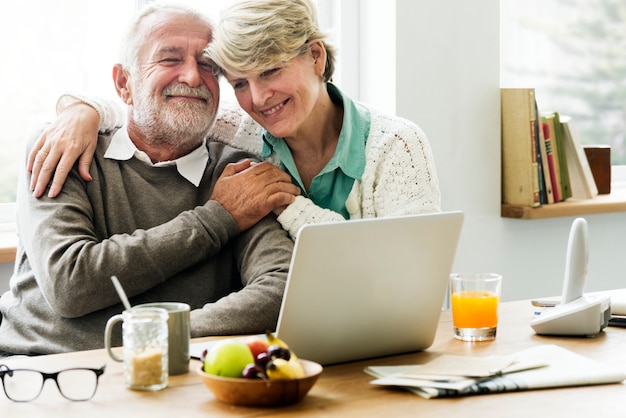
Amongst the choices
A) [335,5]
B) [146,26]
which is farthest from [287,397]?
[335,5]

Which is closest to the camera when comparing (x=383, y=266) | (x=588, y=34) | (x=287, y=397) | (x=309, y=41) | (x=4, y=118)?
(x=287, y=397)

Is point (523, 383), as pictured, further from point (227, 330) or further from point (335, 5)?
point (335, 5)

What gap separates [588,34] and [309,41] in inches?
87.2

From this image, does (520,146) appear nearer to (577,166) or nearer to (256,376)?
(577,166)

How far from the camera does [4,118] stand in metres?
2.94

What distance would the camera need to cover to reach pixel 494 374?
1397 millimetres

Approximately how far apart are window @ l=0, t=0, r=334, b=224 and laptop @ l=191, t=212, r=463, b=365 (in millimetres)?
1590

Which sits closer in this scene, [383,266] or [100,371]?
[100,371]

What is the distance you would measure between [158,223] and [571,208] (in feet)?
6.16

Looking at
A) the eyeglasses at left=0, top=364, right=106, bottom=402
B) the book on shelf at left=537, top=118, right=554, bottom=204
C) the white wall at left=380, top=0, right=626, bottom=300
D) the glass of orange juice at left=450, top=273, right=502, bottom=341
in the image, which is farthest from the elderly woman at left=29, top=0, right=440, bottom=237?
the book on shelf at left=537, top=118, right=554, bottom=204

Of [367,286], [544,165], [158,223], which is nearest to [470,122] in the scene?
[544,165]

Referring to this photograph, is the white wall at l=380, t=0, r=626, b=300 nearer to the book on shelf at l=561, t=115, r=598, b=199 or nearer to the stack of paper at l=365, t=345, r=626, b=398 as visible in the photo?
the book on shelf at l=561, t=115, r=598, b=199

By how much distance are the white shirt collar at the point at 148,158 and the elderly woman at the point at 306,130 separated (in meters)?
0.06

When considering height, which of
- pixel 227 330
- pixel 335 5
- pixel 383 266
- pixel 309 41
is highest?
pixel 335 5
